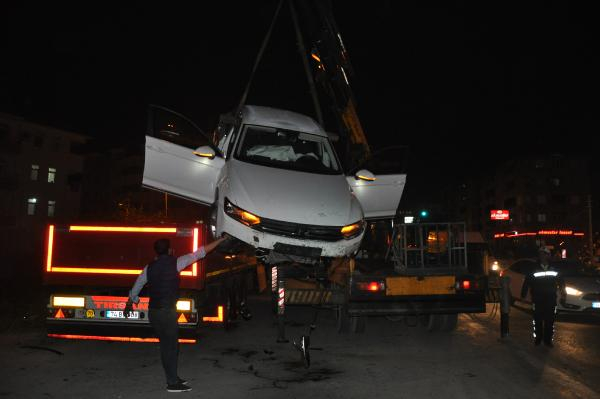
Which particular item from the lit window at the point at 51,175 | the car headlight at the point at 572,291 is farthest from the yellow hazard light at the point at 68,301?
the lit window at the point at 51,175

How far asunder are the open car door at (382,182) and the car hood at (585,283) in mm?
4721

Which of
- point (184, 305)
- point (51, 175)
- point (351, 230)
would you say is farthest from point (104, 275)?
point (51, 175)

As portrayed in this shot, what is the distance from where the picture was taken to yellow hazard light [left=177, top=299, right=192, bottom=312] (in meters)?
7.09

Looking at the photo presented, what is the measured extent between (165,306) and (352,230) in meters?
2.71

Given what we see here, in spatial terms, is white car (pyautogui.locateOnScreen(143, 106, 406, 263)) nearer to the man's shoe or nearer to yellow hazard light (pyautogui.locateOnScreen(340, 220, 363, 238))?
yellow hazard light (pyautogui.locateOnScreen(340, 220, 363, 238))

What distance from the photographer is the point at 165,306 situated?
5535 mm

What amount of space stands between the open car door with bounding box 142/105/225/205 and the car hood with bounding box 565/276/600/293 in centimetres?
756

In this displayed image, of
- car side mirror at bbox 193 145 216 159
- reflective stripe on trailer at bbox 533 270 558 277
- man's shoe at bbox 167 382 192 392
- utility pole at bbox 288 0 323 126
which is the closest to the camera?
man's shoe at bbox 167 382 192 392

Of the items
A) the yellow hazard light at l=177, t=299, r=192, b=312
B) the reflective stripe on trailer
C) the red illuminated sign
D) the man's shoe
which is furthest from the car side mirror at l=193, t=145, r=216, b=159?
the red illuminated sign

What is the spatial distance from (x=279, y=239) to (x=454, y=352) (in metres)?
3.15

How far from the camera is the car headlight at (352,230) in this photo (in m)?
6.96

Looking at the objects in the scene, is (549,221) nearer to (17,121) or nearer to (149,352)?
(17,121)

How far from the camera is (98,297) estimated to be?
7.12 m

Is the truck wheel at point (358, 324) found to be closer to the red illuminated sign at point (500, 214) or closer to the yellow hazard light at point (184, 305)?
the yellow hazard light at point (184, 305)
